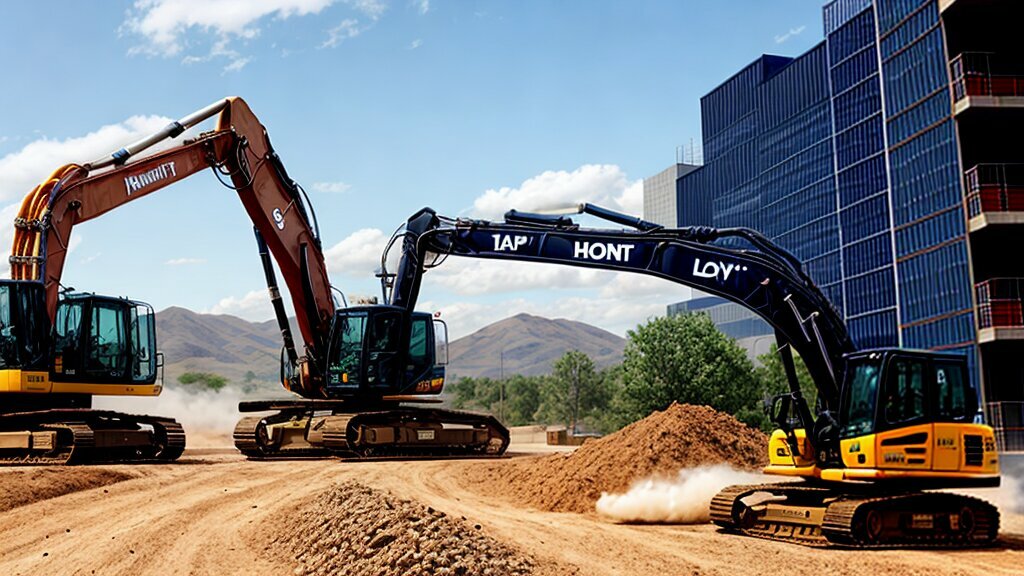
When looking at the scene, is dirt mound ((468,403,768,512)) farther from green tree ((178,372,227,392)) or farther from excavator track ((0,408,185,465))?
green tree ((178,372,227,392))

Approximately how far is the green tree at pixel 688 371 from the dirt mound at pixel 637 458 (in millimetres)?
42262

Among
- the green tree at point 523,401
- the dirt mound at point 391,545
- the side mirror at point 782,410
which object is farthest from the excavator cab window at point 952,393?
the green tree at point 523,401

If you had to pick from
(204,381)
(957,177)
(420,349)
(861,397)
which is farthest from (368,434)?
(204,381)

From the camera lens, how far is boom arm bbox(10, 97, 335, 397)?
2166cm

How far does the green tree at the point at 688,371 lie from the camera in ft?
205

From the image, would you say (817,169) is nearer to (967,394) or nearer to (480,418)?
(480,418)

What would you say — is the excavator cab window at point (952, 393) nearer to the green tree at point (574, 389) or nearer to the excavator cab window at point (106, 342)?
the excavator cab window at point (106, 342)

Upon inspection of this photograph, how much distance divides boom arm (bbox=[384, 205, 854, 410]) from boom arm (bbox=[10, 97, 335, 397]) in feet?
29.4

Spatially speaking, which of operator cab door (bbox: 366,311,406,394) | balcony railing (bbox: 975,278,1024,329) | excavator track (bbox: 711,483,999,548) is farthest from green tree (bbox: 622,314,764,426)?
excavator track (bbox: 711,483,999,548)

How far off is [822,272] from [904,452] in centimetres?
10333

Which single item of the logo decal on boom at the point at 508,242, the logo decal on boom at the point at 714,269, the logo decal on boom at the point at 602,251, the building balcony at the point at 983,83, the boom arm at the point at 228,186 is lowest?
the logo decal on boom at the point at 714,269

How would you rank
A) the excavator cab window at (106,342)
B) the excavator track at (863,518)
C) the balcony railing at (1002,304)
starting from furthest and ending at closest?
the balcony railing at (1002,304) → the excavator cab window at (106,342) → the excavator track at (863,518)

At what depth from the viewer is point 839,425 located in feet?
48.4

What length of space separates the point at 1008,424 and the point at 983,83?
11643 mm
